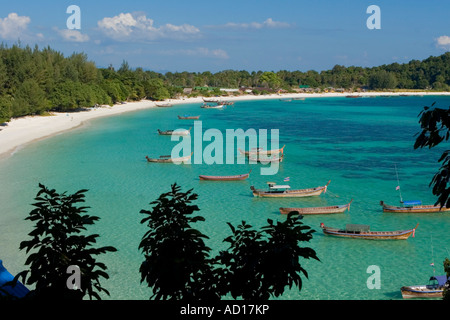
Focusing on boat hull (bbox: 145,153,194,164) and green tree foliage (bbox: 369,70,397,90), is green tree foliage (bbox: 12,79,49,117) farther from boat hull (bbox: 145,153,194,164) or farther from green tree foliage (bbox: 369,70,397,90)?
green tree foliage (bbox: 369,70,397,90)

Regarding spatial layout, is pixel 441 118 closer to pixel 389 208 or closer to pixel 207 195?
pixel 389 208

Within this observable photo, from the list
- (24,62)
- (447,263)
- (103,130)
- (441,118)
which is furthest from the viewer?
(24,62)

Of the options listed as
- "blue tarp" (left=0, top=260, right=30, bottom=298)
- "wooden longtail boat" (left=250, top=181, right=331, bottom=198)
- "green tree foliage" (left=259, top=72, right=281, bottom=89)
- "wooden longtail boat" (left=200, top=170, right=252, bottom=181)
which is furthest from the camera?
"green tree foliage" (left=259, top=72, right=281, bottom=89)

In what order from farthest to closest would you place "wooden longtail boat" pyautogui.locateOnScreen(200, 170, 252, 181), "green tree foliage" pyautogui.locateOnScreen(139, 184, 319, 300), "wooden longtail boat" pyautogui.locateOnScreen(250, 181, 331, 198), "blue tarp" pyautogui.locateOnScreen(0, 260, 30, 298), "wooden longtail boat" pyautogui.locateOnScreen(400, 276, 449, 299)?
1. "wooden longtail boat" pyautogui.locateOnScreen(200, 170, 252, 181)
2. "wooden longtail boat" pyautogui.locateOnScreen(250, 181, 331, 198)
3. "wooden longtail boat" pyautogui.locateOnScreen(400, 276, 449, 299)
4. "blue tarp" pyautogui.locateOnScreen(0, 260, 30, 298)
5. "green tree foliage" pyautogui.locateOnScreen(139, 184, 319, 300)

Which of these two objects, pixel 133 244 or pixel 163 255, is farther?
pixel 133 244

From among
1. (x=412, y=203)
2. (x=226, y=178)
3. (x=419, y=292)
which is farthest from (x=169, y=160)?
(x=419, y=292)

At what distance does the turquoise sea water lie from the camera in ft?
55.7

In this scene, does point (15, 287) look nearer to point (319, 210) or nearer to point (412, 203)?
point (319, 210)

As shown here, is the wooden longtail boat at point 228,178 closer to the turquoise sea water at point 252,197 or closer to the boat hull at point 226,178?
the boat hull at point 226,178

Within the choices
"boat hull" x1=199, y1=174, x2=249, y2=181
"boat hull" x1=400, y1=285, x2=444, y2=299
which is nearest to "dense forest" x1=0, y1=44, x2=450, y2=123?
"boat hull" x1=199, y1=174, x2=249, y2=181

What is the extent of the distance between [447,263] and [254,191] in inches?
676

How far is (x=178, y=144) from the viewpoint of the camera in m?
48.8

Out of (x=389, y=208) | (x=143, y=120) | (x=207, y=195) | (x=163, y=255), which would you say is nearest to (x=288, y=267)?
(x=163, y=255)

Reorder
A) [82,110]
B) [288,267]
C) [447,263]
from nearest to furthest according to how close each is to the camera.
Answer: [288,267]
[447,263]
[82,110]
